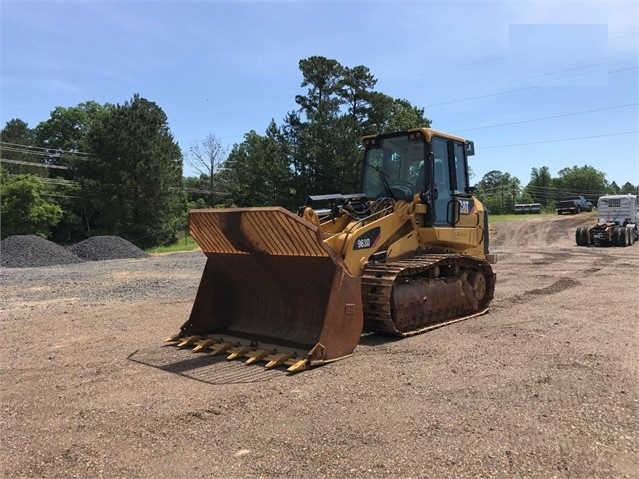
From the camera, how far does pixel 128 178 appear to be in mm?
38531

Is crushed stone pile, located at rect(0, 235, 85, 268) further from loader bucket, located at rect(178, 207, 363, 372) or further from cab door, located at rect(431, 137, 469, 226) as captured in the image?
cab door, located at rect(431, 137, 469, 226)

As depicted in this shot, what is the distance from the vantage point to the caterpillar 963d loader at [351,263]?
597 centimetres

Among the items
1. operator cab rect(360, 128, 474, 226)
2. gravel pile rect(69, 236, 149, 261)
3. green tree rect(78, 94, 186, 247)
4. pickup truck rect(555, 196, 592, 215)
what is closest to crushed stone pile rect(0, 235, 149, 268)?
gravel pile rect(69, 236, 149, 261)

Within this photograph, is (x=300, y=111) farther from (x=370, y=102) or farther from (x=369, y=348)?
(x=369, y=348)

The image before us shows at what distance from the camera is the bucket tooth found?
5652mm

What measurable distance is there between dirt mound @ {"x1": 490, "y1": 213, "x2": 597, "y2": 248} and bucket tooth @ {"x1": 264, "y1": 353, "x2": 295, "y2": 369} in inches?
923

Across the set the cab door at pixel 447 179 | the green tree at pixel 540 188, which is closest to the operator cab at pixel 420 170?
the cab door at pixel 447 179

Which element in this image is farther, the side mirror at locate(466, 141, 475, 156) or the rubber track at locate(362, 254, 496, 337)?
the side mirror at locate(466, 141, 475, 156)

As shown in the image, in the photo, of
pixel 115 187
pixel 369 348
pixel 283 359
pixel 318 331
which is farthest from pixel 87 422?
pixel 115 187

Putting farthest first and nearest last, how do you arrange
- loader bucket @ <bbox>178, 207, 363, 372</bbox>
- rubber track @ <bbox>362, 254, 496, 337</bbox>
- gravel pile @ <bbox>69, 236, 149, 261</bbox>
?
gravel pile @ <bbox>69, 236, 149, 261</bbox>
rubber track @ <bbox>362, 254, 496, 337</bbox>
loader bucket @ <bbox>178, 207, 363, 372</bbox>

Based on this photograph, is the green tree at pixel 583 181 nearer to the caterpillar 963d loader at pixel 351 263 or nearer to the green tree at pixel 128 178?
the green tree at pixel 128 178

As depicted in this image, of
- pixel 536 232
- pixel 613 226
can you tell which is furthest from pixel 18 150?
pixel 613 226

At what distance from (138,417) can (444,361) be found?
317 centimetres

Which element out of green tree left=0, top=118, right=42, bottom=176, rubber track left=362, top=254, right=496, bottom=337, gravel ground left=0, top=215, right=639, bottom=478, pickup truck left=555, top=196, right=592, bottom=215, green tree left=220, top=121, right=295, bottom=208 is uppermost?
green tree left=0, top=118, right=42, bottom=176
